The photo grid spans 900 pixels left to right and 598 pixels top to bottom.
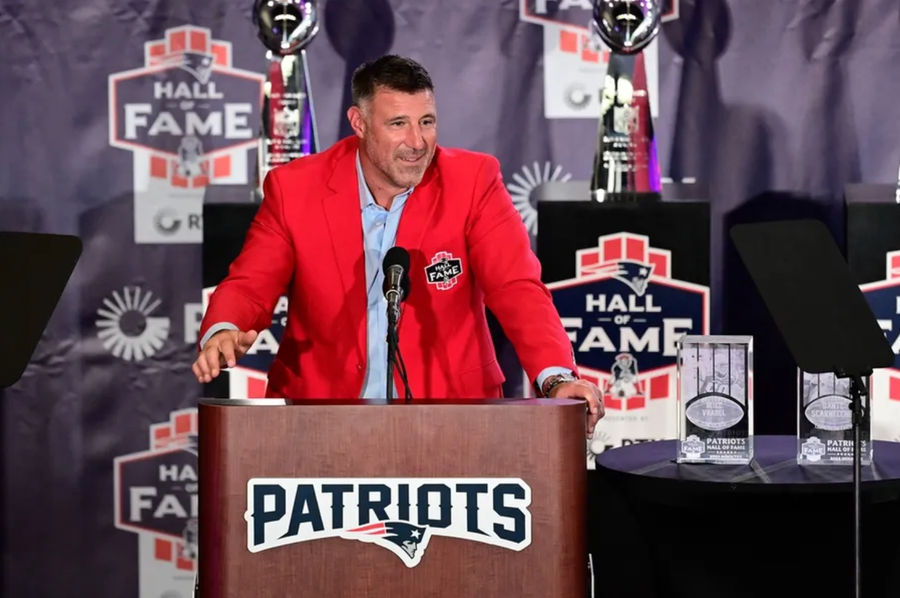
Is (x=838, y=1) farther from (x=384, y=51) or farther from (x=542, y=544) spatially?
(x=542, y=544)

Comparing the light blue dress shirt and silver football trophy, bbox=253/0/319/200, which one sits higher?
silver football trophy, bbox=253/0/319/200

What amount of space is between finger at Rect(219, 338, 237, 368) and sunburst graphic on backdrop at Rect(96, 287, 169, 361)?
180 cm

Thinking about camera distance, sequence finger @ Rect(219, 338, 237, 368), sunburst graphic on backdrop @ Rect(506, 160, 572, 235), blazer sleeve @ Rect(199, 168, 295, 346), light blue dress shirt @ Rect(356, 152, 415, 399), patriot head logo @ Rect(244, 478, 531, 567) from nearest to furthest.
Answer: patriot head logo @ Rect(244, 478, 531, 567)
finger @ Rect(219, 338, 237, 368)
blazer sleeve @ Rect(199, 168, 295, 346)
light blue dress shirt @ Rect(356, 152, 415, 399)
sunburst graphic on backdrop @ Rect(506, 160, 572, 235)

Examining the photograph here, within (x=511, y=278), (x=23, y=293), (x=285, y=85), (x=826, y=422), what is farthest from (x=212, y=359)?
(x=285, y=85)

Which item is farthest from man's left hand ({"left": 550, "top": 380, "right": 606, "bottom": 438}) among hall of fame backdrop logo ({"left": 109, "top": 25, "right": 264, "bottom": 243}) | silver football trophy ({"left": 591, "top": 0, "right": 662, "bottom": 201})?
hall of fame backdrop logo ({"left": 109, "top": 25, "right": 264, "bottom": 243})

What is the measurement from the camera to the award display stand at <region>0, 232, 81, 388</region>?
2.13m

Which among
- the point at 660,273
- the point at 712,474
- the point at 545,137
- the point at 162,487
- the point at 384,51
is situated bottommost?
the point at 162,487

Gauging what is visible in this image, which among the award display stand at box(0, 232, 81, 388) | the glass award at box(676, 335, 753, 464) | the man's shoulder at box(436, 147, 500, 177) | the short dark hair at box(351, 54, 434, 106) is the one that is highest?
the short dark hair at box(351, 54, 434, 106)

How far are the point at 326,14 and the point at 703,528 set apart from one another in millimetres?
2111

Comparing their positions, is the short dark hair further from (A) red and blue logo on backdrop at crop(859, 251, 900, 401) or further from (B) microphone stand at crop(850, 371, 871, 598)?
(A) red and blue logo on backdrop at crop(859, 251, 900, 401)

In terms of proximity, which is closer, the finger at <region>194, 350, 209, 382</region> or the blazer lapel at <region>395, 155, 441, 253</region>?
the finger at <region>194, 350, 209, 382</region>

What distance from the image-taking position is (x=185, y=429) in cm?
413

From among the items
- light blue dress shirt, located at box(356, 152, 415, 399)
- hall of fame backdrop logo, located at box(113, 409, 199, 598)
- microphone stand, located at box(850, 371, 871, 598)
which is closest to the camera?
microphone stand, located at box(850, 371, 871, 598)

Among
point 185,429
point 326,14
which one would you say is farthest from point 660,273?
point 185,429
